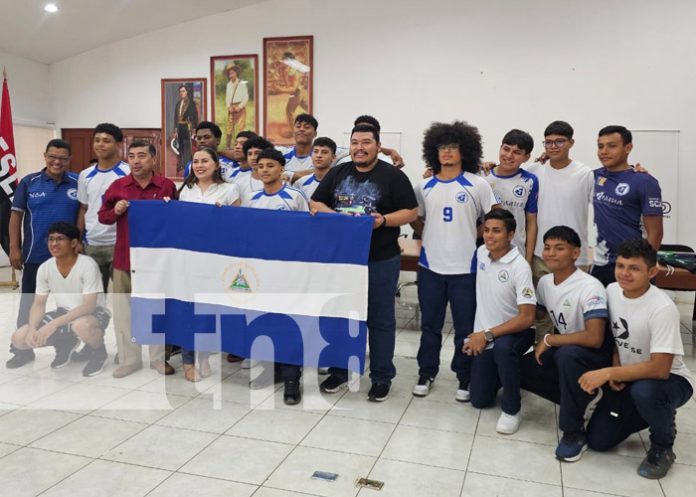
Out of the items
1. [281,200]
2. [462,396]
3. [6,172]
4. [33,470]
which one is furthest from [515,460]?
[6,172]

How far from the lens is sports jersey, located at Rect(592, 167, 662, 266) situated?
313 cm

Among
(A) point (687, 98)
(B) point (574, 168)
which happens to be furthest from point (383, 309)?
(A) point (687, 98)

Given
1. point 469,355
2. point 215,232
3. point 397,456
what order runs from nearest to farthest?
point 397,456 → point 469,355 → point 215,232

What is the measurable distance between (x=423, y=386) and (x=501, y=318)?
656 mm

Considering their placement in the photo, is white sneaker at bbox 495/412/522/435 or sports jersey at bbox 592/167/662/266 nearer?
white sneaker at bbox 495/412/522/435

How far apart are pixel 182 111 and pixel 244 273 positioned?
5.24 m

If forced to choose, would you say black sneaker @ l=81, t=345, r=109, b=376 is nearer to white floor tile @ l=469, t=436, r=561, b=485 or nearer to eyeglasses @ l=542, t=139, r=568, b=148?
white floor tile @ l=469, t=436, r=561, b=485

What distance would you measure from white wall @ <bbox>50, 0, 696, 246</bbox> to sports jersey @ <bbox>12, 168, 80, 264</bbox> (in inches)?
158

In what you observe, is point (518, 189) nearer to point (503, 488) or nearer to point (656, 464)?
point (656, 464)

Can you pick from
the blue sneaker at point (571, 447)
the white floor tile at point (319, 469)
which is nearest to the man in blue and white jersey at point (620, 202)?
the blue sneaker at point (571, 447)

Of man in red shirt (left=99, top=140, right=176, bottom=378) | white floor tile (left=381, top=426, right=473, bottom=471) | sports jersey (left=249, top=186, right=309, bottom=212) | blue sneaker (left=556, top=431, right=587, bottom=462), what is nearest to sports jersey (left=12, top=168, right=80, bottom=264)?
man in red shirt (left=99, top=140, right=176, bottom=378)

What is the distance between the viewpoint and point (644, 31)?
627cm

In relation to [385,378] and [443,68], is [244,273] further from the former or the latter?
[443,68]

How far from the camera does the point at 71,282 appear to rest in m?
3.63
